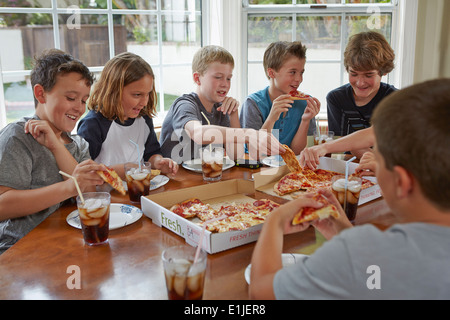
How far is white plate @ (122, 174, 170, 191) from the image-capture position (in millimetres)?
1971

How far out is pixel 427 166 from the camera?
0.86 metres

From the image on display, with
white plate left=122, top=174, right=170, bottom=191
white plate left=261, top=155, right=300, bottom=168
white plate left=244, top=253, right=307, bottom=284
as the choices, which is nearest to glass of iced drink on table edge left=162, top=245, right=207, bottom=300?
white plate left=244, top=253, right=307, bottom=284

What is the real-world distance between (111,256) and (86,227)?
0.45 feet

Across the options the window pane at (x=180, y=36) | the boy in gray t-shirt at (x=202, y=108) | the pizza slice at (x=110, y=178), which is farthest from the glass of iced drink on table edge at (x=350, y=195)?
the window pane at (x=180, y=36)

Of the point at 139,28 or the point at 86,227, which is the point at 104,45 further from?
the point at 86,227

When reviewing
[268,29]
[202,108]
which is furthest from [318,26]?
[202,108]

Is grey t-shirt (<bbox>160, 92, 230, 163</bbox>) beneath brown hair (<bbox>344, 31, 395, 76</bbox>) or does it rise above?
beneath

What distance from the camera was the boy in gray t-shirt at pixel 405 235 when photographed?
2.78 feet

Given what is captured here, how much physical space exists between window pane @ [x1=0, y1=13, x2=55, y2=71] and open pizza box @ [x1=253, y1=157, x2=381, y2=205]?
2.07 meters

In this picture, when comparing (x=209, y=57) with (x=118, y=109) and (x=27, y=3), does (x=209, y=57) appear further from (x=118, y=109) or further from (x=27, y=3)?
(x=27, y=3)

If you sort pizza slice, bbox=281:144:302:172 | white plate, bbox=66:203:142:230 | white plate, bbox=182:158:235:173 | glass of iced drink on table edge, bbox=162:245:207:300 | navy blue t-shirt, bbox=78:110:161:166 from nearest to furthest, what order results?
glass of iced drink on table edge, bbox=162:245:207:300 → white plate, bbox=66:203:142:230 → pizza slice, bbox=281:144:302:172 → white plate, bbox=182:158:235:173 → navy blue t-shirt, bbox=78:110:161:166

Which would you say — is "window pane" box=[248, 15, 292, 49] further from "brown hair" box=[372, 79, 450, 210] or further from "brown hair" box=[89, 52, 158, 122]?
"brown hair" box=[372, 79, 450, 210]

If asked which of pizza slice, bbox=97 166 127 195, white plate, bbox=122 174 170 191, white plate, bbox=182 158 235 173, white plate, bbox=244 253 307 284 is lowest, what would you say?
white plate, bbox=122 174 170 191

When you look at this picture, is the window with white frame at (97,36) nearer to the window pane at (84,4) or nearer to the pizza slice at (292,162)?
the window pane at (84,4)
